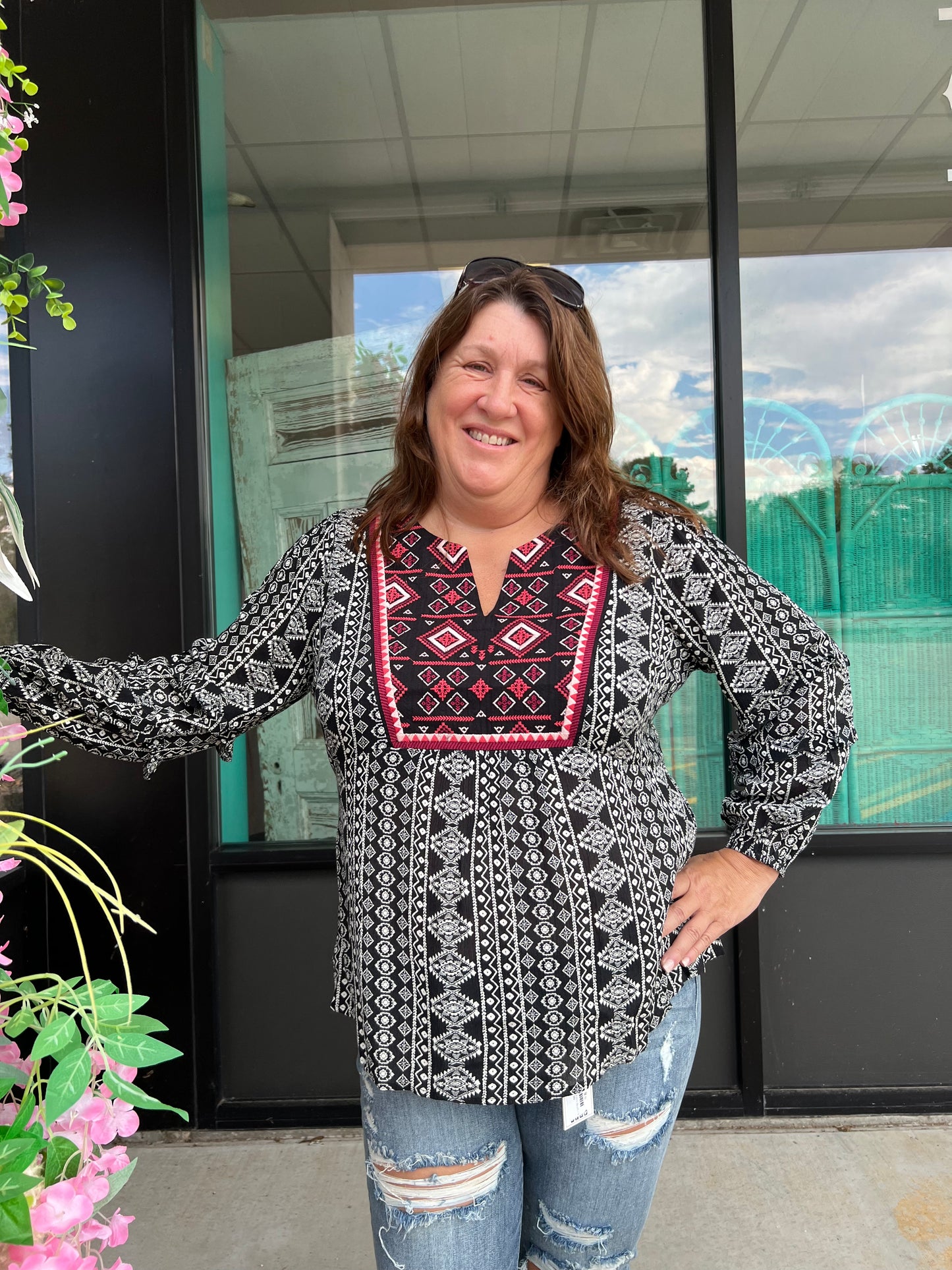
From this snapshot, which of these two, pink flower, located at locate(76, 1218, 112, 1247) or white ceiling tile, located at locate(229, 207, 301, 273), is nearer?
pink flower, located at locate(76, 1218, 112, 1247)

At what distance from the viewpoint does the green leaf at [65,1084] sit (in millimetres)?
631

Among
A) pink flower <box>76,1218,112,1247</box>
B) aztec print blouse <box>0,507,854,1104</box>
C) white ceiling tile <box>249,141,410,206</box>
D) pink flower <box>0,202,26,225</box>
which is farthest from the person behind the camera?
white ceiling tile <box>249,141,410,206</box>

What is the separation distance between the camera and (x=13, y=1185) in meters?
0.63

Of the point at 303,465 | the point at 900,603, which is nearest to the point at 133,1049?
the point at 303,465

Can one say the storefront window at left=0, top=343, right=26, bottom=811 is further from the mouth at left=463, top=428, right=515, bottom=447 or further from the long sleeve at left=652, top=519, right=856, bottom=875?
the long sleeve at left=652, top=519, right=856, bottom=875

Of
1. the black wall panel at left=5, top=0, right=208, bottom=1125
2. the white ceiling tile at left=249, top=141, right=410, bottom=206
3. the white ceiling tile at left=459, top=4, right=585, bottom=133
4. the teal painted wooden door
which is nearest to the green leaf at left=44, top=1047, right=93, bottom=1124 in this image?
the black wall panel at left=5, top=0, right=208, bottom=1125

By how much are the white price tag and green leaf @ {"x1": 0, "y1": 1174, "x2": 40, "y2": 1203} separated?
0.83 metres

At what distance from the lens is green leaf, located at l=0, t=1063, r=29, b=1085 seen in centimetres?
72

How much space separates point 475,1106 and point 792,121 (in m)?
2.92

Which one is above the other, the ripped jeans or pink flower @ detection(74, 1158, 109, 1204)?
pink flower @ detection(74, 1158, 109, 1204)

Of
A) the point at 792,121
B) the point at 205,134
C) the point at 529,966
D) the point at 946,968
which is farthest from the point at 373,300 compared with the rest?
the point at 946,968

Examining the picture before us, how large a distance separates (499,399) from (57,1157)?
40.5 inches

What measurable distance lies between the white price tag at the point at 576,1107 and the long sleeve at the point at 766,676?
0.43 meters

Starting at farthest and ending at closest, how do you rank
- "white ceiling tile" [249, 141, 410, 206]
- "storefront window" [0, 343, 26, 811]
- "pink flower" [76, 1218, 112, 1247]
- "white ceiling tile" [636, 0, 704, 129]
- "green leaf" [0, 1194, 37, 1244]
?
"white ceiling tile" [249, 141, 410, 206] < "white ceiling tile" [636, 0, 704, 129] < "storefront window" [0, 343, 26, 811] < "pink flower" [76, 1218, 112, 1247] < "green leaf" [0, 1194, 37, 1244]
